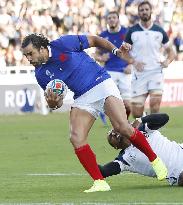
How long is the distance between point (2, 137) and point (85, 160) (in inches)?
393

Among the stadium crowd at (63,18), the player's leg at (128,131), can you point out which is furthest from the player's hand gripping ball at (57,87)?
the stadium crowd at (63,18)

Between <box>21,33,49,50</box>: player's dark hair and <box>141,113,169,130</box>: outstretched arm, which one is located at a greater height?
<box>21,33,49,50</box>: player's dark hair

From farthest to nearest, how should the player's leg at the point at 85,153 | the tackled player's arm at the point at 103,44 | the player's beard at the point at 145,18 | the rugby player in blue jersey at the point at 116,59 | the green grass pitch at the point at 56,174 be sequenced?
the rugby player in blue jersey at the point at 116,59, the player's beard at the point at 145,18, the tackled player's arm at the point at 103,44, the player's leg at the point at 85,153, the green grass pitch at the point at 56,174

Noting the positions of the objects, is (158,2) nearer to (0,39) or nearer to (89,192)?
(0,39)

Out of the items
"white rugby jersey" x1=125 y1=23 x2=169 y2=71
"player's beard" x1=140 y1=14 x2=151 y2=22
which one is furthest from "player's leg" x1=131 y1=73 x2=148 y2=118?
"player's beard" x1=140 y1=14 x2=151 y2=22

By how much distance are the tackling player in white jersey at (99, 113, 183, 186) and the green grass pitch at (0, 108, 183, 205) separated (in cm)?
21

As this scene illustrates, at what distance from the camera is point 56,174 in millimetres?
14258

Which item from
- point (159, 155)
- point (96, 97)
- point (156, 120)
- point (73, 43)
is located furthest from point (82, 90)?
point (159, 155)

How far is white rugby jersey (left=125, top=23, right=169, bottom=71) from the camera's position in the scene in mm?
20641

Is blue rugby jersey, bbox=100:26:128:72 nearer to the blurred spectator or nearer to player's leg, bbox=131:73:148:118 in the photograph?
player's leg, bbox=131:73:148:118

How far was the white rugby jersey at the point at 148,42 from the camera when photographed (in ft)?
67.7

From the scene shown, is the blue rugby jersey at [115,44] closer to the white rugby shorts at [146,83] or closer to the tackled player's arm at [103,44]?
the white rugby shorts at [146,83]

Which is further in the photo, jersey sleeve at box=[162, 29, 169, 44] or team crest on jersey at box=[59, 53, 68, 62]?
jersey sleeve at box=[162, 29, 169, 44]

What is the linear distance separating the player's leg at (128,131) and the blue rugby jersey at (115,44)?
10.9m
